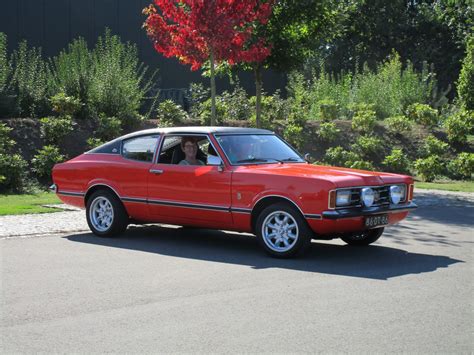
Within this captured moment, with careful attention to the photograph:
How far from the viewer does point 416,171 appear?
20375mm

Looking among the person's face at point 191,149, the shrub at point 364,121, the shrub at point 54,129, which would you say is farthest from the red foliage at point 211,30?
the shrub at point 364,121

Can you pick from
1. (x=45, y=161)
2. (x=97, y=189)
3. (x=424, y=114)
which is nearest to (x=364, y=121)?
(x=424, y=114)

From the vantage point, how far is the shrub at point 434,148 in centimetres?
2061

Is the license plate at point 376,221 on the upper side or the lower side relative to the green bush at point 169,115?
lower

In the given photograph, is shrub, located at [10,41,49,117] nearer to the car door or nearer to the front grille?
the car door

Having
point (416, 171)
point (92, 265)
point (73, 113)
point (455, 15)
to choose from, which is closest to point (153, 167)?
point (92, 265)

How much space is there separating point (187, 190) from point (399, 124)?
13.3 m

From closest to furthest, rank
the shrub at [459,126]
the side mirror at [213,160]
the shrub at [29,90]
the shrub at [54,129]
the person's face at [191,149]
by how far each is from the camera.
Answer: the side mirror at [213,160] → the person's face at [191,149] → the shrub at [54,129] → the shrub at [29,90] → the shrub at [459,126]

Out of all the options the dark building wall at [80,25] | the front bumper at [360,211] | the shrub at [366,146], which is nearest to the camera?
the front bumper at [360,211]

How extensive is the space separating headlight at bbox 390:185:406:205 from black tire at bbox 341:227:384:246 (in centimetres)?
56

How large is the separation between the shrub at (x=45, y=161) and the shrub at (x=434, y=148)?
9468mm

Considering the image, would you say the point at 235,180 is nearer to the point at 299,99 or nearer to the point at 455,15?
the point at 299,99

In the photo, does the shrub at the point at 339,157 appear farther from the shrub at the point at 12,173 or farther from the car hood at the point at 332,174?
the car hood at the point at 332,174

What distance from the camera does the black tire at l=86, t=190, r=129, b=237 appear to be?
34.9ft
